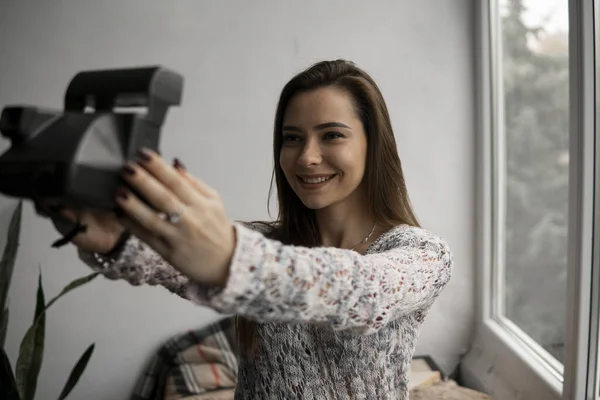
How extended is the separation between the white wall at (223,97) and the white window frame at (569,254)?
0.28 feet

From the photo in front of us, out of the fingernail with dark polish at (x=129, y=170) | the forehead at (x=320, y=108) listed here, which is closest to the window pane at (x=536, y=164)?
the forehead at (x=320, y=108)

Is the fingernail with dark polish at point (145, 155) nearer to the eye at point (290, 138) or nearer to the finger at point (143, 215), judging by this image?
the finger at point (143, 215)

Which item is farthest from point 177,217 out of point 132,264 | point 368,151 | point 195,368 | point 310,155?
point 195,368

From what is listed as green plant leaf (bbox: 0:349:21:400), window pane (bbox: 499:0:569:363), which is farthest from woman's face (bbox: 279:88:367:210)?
green plant leaf (bbox: 0:349:21:400)

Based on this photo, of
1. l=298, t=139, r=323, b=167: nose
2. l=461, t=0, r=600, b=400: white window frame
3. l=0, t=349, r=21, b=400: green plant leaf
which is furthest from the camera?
l=0, t=349, r=21, b=400: green plant leaf

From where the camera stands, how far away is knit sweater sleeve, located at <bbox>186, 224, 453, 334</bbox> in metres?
0.59

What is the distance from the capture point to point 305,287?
24.5 inches

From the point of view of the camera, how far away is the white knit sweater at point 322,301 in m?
0.61

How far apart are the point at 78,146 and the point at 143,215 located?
0.09 m

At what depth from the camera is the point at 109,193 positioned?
1.86 ft

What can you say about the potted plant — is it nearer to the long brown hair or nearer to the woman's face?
the long brown hair

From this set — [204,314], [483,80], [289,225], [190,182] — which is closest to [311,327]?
[289,225]

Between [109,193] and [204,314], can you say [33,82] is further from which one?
[109,193]

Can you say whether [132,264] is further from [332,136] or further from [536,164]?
[536,164]
